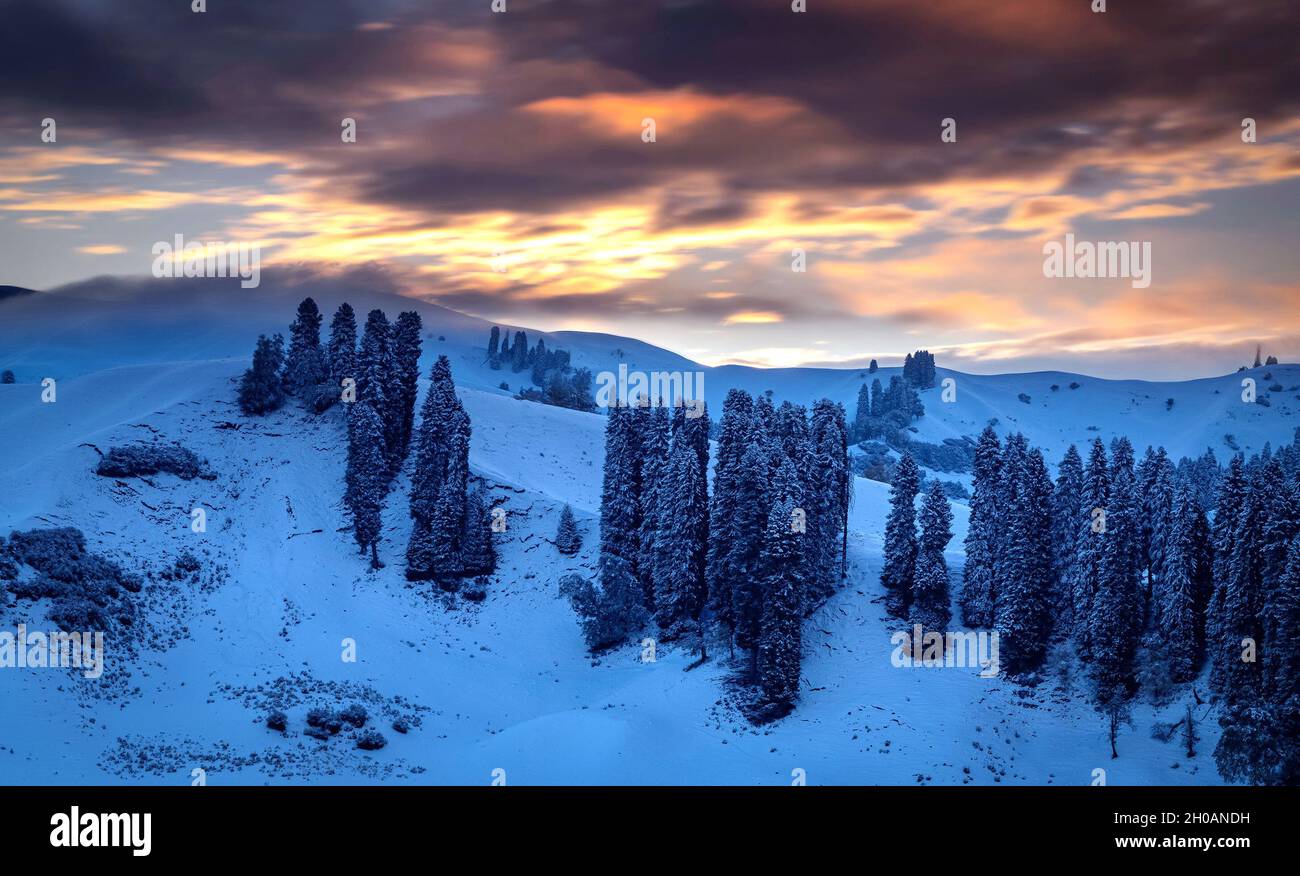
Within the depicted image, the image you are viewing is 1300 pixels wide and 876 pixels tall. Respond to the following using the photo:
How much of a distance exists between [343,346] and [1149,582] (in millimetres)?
70928

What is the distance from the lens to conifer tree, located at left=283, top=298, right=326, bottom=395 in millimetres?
94625

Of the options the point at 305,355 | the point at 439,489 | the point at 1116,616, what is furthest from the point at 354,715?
the point at 1116,616

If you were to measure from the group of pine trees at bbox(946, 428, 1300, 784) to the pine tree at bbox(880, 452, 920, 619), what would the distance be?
400cm

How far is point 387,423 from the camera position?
3477 inches

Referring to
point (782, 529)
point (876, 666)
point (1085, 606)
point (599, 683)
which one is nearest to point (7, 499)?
point (599, 683)

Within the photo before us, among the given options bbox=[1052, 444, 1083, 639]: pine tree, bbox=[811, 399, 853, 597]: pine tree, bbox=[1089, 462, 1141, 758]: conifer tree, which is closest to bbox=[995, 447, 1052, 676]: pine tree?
bbox=[1052, 444, 1083, 639]: pine tree

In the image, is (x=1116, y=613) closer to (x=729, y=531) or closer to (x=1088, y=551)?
(x=1088, y=551)

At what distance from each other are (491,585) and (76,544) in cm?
2998

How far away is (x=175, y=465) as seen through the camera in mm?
82000

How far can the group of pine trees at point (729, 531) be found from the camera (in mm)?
61500

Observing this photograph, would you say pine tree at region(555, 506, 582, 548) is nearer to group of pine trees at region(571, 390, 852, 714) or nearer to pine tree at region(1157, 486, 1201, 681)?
group of pine trees at region(571, 390, 852, 714)

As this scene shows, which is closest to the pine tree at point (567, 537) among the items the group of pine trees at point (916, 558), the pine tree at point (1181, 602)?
the group of pine trees at point (916, 558)

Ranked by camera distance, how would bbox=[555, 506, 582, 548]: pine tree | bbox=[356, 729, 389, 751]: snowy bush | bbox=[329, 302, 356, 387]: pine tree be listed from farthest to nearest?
bbox=[329, 302, 356, 387]: pine tree, bbox=[555, 506, 582, 548]: pine tree, bbox=[356, 729, 389, 751]: snowy bush
